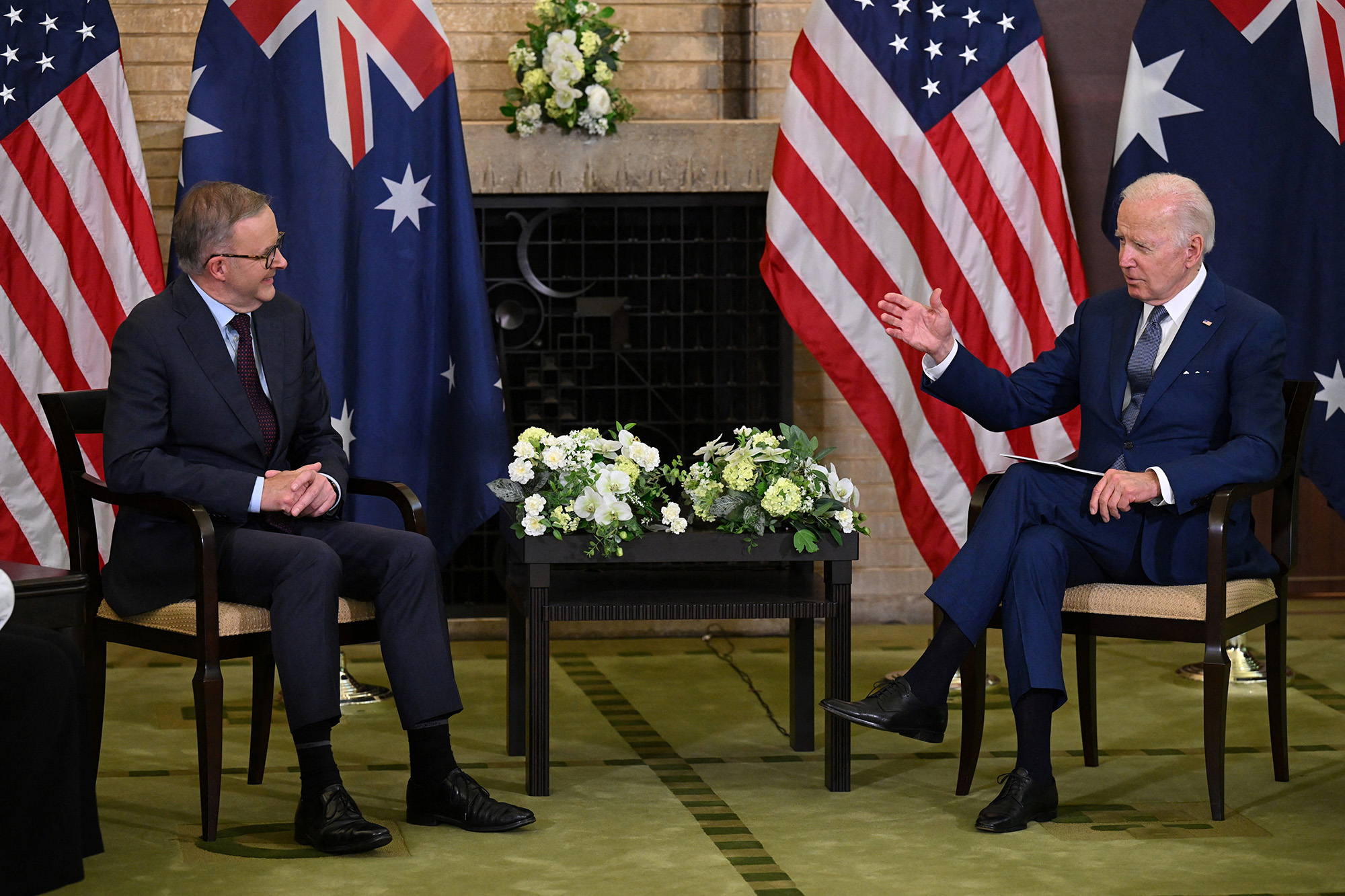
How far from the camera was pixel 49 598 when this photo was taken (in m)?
2.73

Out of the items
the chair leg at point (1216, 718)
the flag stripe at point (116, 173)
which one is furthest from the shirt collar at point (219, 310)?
the chair leg at point (1216, 718)

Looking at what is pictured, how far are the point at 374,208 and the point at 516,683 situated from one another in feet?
4.70

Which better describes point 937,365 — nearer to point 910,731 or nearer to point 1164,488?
point 1164,488

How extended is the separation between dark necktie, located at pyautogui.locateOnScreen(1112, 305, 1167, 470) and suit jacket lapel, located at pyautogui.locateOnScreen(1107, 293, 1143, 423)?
0.01 m

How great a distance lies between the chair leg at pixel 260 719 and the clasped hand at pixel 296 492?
425 mm

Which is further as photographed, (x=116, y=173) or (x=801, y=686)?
(x=116, y=173)

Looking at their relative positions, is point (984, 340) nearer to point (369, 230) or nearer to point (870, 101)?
point (870, 101)

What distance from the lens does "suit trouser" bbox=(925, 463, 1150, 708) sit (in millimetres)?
3340

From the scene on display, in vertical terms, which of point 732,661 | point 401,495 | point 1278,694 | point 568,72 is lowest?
point 732,661

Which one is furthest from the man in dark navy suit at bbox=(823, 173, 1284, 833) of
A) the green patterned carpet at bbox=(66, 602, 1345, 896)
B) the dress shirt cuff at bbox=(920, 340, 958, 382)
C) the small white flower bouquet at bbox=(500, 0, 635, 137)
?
the small white flower bouquet at bbox=(500, 0, 635, 137)

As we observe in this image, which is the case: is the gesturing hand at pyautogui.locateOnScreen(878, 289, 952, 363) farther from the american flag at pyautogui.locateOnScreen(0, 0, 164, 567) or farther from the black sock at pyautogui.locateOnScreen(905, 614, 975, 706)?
the american flag at pyautogui.locateOnScreen(0, 0, 164, 567)

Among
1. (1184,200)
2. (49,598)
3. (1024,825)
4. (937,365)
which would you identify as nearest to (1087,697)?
(1024,825)

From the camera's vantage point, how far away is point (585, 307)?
220 inches

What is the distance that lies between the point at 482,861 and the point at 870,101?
2.68m
